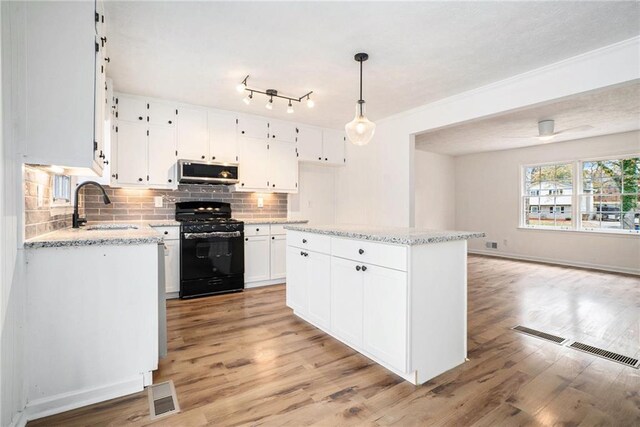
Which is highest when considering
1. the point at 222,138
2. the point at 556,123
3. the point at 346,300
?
the point at 556,123

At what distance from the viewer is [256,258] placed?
4.48 metres

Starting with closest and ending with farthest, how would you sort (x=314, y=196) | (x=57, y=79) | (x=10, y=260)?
(x=10, y=260)
(x=57, y=79)
(x=314, y=196)

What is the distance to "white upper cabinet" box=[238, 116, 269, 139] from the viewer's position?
4594 millimetres

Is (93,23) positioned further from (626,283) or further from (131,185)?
(626,283)

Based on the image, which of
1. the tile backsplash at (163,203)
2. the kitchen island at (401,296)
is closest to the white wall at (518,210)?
the tile backsplash at (163,203)

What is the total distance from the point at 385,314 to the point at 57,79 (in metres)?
2.36

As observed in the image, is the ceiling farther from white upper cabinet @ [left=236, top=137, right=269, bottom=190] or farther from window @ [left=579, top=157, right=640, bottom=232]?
window @ [left=579, top=157, right=640, bottom=232]

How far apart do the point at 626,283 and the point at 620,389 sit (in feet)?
12.6

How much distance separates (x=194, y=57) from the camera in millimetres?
2920

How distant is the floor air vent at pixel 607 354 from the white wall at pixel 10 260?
371 cm

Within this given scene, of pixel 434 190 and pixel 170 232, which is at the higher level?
pixel 434 190

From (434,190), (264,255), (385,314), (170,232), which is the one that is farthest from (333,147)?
(385,314)

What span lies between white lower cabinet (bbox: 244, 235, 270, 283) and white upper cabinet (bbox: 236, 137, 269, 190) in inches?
31.2

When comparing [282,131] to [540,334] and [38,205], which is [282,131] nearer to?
[38,205]
